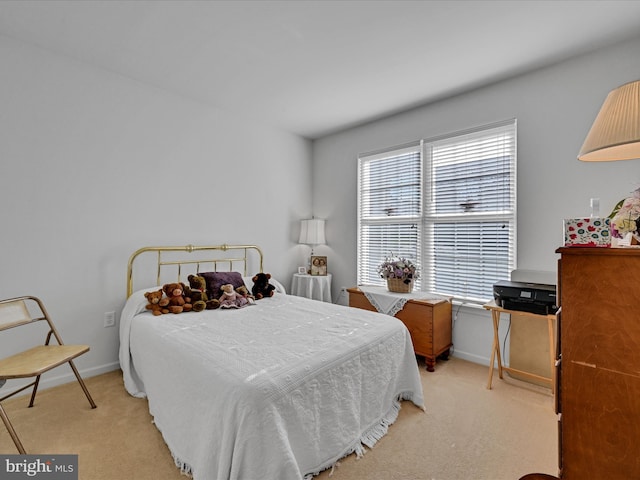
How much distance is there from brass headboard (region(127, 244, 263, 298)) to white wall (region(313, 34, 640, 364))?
2285mm

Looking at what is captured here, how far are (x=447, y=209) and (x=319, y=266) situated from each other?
1741 mm

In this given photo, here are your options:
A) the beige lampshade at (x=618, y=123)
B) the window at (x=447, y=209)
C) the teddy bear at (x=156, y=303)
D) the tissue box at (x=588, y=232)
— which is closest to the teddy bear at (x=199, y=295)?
the teddy bear at (x=156, y=303)

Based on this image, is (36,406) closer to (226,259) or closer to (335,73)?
(226,259)

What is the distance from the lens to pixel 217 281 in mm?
2859

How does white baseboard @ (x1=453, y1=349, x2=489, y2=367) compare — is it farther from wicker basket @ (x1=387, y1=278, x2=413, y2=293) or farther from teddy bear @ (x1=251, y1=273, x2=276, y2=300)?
teddy bear @ (x1=251, y1=273, x2=276, y2=300)

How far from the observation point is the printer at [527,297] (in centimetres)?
222

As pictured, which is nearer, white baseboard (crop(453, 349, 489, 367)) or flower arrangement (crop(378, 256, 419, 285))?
white baseboard (crop(453, 349, 489, 367))

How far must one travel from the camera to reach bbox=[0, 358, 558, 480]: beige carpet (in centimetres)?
158

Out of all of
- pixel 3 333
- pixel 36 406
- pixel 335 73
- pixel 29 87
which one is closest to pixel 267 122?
pixel 335 73

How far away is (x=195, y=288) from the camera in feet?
9.01

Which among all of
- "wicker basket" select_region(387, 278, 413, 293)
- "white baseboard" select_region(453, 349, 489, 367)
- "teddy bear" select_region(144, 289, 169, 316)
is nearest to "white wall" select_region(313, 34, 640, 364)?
"white baseboard" select_region(453, 349, 489, 367)

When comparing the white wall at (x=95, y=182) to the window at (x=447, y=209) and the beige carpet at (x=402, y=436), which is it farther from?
the window at (x=447, y=209)

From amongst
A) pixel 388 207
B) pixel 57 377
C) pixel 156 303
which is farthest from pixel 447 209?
pixel 57 377

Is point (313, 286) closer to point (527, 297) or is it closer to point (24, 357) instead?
point (527, 297)
